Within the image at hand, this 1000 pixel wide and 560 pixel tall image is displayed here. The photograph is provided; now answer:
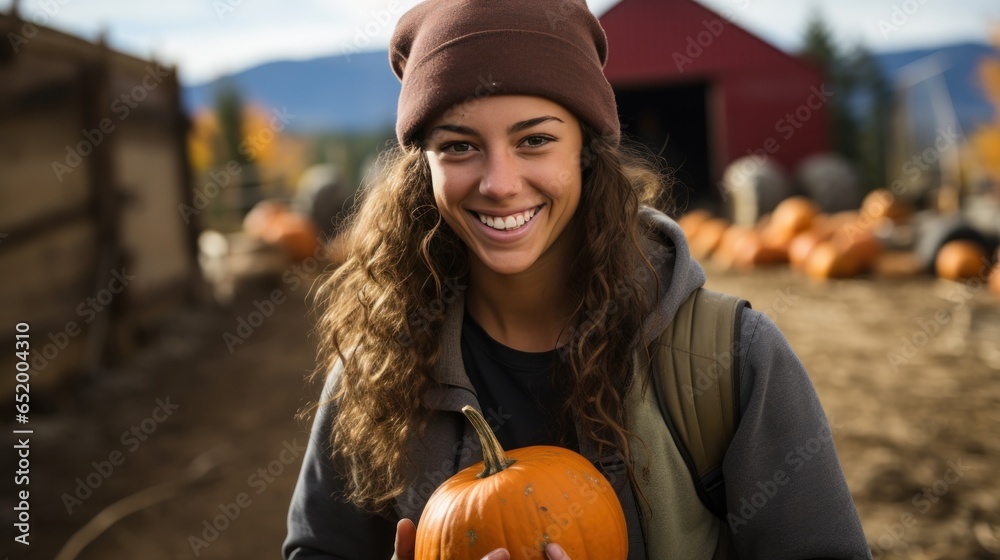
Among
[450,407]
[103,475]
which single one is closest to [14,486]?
[103,475]

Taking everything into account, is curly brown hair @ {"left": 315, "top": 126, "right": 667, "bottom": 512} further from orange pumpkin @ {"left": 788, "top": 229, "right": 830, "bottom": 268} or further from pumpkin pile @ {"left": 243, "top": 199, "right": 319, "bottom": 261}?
pumpkin pile @ {"left": 243, "top": 199, "right": 319, "bottom": 261}

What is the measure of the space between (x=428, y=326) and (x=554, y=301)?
0.34m

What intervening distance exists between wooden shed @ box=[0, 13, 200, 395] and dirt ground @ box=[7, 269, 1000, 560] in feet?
1.57

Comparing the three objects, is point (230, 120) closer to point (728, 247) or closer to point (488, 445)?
point (728, 247)

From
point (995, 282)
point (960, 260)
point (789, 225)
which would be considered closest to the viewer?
point (995, 282)

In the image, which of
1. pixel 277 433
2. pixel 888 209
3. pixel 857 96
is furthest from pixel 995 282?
pixel 857 96

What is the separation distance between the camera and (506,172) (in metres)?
1.97

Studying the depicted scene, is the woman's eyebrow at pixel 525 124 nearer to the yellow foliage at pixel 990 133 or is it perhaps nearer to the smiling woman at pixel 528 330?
the smiling woman at pixel 528 330

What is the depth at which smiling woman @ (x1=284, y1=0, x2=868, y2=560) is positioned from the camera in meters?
1.86

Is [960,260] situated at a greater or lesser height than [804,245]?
lesser

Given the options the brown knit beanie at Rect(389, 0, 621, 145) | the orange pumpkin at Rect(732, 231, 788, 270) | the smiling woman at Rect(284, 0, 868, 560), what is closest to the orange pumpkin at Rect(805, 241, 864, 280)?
the orange pumpkin at Rect(732, 231, 788, 270)

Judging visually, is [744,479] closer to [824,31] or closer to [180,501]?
[180,501]

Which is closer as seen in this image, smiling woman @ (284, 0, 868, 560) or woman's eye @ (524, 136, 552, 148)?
smiling woman @ (284, 0, 868, 560)

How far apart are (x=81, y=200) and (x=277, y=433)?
9.76ft
